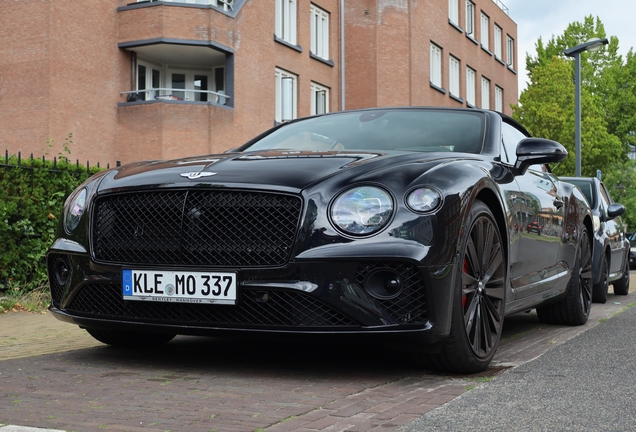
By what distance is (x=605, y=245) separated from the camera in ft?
34.1

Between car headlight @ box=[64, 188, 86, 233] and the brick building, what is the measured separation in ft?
50.7

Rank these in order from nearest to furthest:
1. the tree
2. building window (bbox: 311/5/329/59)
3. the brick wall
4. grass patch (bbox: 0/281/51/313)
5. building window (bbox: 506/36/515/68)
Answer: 1. grass patch (bbox: 0/281/51/313)
2. building window (bbox: 311/5/329/59)
3. the brick wall
4. the tree
5. building window (bbox: 506/36/515/68)

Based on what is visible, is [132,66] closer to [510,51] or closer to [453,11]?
[453,11]

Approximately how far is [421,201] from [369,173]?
29 centimetres

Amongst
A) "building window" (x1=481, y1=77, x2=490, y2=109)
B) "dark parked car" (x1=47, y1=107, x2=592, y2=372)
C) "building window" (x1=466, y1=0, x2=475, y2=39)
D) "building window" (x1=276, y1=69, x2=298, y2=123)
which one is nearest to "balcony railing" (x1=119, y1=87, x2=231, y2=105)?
"building window" (x1=276, y1=69, x2=298, y2=123)

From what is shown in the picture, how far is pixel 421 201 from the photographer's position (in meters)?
4.19

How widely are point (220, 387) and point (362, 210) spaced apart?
1053 mm

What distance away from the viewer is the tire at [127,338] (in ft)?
17.3

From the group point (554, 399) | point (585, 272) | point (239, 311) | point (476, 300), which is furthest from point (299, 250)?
point (585, 272)

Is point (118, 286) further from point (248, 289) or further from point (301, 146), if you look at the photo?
point (301, 146)

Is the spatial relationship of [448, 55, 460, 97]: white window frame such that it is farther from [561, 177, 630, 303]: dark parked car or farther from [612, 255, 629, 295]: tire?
[561, 177, 630, 303]: dark parked car

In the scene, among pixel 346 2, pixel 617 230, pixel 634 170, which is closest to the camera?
pixel 617 230

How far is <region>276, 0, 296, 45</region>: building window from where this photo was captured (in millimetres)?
28562

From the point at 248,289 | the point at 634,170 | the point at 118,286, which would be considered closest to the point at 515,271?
the point at 248,289
